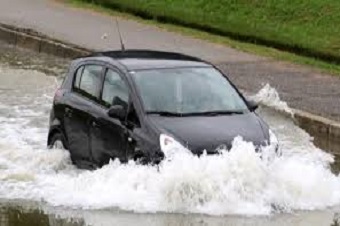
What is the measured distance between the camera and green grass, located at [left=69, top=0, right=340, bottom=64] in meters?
22.2

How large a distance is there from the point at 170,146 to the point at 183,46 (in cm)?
1234

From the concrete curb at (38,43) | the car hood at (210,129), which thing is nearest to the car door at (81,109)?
the car hood at (210,129)

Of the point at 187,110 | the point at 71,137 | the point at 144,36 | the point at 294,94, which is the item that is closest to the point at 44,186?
the point at 71,137

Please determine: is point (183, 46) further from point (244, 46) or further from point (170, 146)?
point (170, 146)

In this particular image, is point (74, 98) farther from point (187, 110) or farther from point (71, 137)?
point (187, 110)

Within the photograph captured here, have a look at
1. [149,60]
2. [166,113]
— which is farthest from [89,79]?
[166,113]

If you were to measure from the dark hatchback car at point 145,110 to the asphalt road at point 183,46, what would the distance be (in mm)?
4248

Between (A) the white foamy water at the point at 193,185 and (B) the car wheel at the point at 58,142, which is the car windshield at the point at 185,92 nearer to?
(A) the white foamy water at the point at 193,185

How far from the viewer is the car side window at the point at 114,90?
11.5 metres

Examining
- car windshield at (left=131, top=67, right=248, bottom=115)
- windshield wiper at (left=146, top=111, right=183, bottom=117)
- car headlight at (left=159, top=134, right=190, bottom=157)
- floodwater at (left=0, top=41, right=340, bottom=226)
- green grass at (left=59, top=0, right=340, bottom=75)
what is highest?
car windshield at (left=131, top=67, right=248, bottom=115)

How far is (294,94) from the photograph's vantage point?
17.5m

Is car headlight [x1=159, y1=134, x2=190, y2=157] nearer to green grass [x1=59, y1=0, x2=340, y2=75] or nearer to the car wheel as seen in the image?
the car wheel

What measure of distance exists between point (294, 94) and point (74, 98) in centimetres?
626

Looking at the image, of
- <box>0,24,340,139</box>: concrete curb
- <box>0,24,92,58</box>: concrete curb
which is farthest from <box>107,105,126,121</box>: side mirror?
<box>0,24,92,58</box>: concrete curb
